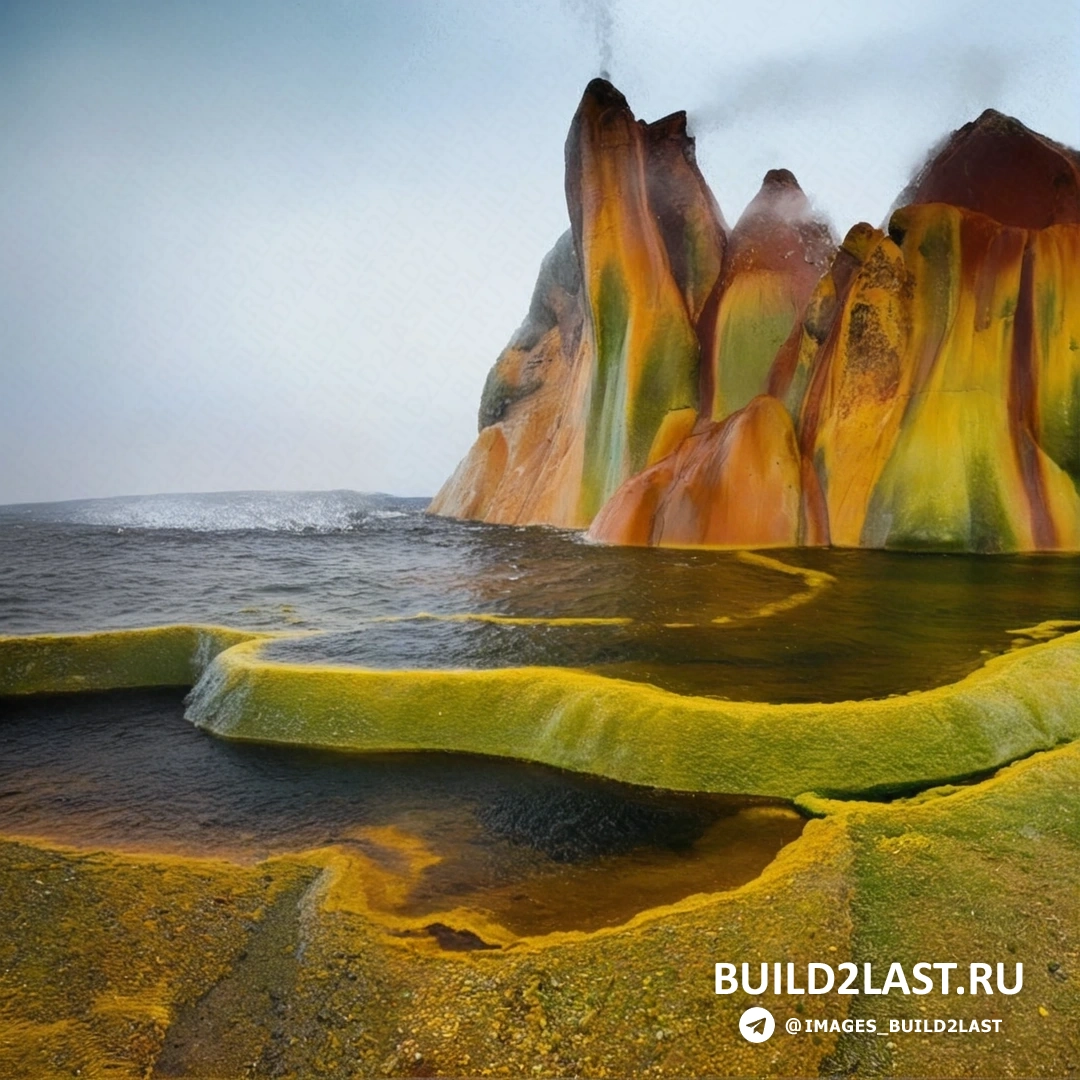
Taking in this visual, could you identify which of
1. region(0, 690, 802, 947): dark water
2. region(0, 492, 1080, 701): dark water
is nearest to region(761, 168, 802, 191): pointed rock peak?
region(0, 492, 1080, 701): dark water

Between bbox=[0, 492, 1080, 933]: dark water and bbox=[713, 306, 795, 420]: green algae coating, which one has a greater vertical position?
bbox=[713, 306, 795, 420]: green algae coating

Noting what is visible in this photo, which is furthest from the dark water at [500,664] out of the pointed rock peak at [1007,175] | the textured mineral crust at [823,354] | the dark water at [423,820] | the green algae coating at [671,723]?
the pointed rock peak at [1007,175]

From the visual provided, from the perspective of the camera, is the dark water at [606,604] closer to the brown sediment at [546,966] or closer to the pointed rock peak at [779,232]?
the brown sediment at [546,966]

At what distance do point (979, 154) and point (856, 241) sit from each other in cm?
830

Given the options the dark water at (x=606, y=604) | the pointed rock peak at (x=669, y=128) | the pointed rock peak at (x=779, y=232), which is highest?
the pointed rock peak at (x=669, y=128)

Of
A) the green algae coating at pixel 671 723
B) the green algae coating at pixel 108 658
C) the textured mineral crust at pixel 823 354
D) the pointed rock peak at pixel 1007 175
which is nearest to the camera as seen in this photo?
the green algae coating at pixel 671 723

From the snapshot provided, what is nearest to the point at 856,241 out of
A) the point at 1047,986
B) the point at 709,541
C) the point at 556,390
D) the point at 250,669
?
the point at 709,541

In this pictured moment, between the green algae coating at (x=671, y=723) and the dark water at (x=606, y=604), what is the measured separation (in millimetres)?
895

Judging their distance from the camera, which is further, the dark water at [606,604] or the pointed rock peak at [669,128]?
the pointed rock peak at [669,128]

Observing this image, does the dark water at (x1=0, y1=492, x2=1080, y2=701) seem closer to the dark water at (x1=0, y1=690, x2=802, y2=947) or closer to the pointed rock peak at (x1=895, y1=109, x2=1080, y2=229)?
the dark water at (x1=0, y1=690, x2=802, y2=947)

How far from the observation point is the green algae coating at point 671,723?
973cm

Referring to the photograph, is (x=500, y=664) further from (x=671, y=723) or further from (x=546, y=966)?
(x=546, y=966)

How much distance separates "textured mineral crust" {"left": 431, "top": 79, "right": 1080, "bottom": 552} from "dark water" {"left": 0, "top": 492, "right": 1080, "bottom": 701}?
2846 millimetres

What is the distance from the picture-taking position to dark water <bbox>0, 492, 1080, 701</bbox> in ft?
42.8
